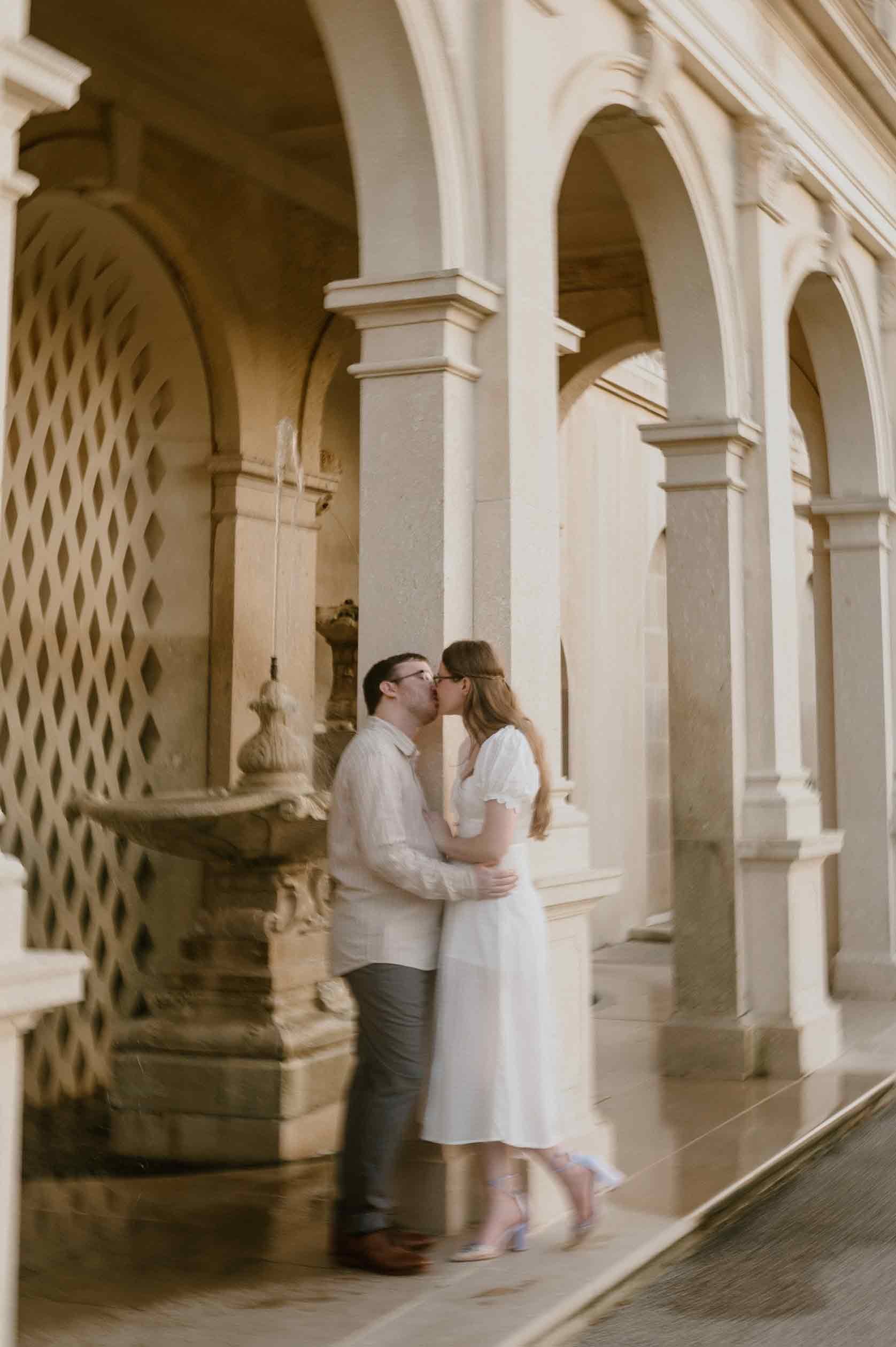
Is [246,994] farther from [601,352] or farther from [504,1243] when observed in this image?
[601,352]

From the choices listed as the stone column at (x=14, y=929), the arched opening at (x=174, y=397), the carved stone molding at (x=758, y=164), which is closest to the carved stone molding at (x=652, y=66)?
the carved stone molding at (x=758, y=164)

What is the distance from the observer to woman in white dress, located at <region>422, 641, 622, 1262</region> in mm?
4773

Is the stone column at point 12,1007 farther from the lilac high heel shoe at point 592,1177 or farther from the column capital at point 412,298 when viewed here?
the column capital at point 412,298

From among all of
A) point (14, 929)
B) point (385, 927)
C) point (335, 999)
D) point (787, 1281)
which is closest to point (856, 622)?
point (335, 999)

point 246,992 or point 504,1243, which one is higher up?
point 246,992

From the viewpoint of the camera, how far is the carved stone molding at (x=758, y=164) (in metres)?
8.57

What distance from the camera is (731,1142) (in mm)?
6629

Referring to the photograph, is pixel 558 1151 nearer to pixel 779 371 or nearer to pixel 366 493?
pixel 366 493

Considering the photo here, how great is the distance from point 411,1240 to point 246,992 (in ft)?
6.88

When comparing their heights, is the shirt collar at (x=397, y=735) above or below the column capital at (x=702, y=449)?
below

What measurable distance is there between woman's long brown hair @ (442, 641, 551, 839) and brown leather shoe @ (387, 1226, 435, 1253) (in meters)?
1.33

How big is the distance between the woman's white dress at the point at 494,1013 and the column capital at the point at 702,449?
12.4 ft

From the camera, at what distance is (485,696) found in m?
4.87

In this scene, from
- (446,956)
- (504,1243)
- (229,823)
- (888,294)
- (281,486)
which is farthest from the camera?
(888,294)
